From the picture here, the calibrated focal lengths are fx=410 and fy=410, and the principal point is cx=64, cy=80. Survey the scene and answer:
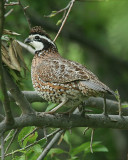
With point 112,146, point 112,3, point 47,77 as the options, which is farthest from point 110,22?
point 47,77

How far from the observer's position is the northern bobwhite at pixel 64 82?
358 centimetres

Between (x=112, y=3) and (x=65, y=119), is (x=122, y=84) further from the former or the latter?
(x=65, y=119)

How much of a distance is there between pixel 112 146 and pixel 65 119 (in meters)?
3.68

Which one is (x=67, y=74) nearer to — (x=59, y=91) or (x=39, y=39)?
(x=59, y=91)

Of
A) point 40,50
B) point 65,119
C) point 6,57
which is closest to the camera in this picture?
point 6,57

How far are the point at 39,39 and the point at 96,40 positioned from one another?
13.3 ft

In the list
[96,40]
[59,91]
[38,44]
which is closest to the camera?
[59,91]

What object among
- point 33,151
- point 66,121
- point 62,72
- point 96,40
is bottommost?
point 96,40

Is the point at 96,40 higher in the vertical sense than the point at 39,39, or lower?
lower

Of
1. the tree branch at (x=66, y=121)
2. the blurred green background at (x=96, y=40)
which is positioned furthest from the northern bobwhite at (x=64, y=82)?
the blurred green background at (x=96, y=40)

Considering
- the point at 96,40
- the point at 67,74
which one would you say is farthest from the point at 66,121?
the point at 96,40

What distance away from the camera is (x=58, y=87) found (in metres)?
3.72

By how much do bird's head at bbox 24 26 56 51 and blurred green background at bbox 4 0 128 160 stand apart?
5.03 feet

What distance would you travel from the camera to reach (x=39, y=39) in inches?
170
